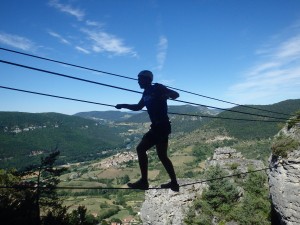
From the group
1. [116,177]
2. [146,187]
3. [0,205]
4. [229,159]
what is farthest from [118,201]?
[146,187]

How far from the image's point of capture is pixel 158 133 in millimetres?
7379

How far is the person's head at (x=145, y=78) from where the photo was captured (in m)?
7.35

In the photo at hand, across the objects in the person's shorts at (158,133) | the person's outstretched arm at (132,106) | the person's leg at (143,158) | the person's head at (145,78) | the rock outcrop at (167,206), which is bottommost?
the rock outcrop at (167,206)

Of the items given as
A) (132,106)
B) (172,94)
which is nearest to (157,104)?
(172,94)

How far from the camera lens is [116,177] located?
15062cm

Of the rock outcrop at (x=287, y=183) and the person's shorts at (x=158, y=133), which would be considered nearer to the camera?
the person's shorts at (x=158, y=133)

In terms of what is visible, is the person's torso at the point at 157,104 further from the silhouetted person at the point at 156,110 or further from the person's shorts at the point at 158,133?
the person's shorts at the point at 158,133

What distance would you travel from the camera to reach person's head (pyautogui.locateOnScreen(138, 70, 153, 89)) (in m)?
7.35

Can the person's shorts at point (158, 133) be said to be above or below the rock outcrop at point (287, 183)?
above

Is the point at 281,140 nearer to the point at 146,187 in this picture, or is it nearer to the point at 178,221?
the point at 146,187

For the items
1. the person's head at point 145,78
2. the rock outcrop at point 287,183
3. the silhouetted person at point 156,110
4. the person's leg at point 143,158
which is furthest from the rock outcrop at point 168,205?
the person's head at point 145,78

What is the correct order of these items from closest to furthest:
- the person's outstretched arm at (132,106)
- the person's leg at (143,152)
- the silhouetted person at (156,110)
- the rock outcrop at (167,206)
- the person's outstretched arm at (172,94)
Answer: the person's outstretched arm at (172,94), the silhouetted person at (156,110), the person's leg at (143,152), the person's outstretched arm at (132,106), the rock outcrop at (167,206)

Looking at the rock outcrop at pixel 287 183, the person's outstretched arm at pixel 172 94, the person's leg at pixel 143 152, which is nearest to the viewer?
the person's outstretched arm at pixel 172 94

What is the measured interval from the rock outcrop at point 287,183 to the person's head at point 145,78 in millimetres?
13006
